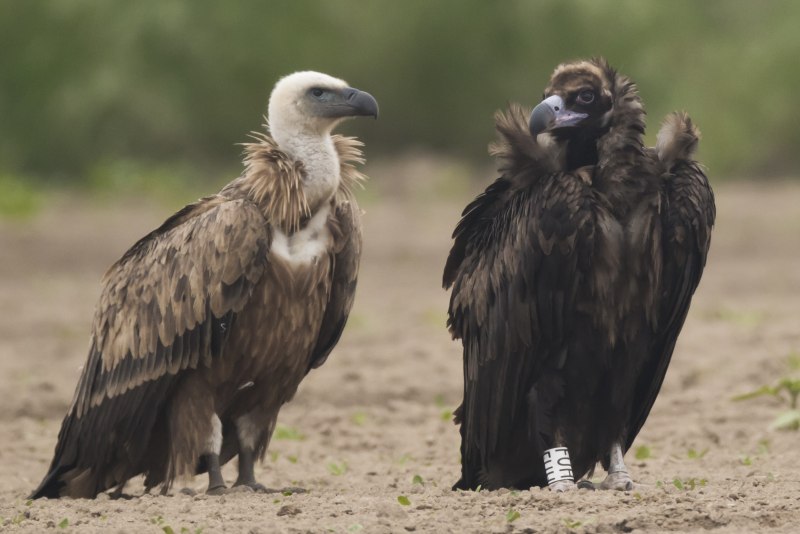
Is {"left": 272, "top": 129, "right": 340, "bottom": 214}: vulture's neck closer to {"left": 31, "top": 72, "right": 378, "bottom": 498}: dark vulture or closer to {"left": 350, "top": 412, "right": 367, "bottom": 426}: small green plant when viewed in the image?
{"left": 31, "top": 72, "right": 378, "bottom": 498}: dark vulture

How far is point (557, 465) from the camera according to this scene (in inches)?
233

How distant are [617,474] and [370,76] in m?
19.2

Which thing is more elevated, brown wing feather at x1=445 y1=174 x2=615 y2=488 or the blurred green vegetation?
the blurred green vegetation

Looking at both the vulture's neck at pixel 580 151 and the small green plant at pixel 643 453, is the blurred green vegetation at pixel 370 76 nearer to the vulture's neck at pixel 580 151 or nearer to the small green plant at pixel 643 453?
the small green plant at pixel 643 453

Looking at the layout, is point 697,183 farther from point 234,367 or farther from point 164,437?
point 164,437

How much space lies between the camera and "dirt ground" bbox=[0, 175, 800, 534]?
5.44 m

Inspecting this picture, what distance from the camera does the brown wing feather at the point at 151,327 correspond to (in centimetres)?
643

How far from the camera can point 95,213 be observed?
Answer: 21.0 m

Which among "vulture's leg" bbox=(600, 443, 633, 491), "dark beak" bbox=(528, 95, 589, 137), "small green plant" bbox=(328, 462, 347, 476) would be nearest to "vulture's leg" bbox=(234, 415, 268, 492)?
"small green plant" bbox=(328, 462, 347, 476)

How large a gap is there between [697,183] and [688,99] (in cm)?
1916

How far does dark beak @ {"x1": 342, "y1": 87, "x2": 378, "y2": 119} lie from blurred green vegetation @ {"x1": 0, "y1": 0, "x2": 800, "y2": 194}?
14.7 meters

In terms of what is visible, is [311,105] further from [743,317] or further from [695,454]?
[743,317]

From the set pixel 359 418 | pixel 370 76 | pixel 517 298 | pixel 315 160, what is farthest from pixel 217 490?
pixel 370 76

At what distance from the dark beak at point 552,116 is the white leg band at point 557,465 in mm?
1177
